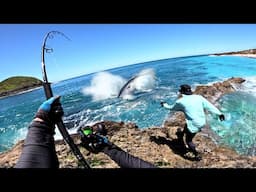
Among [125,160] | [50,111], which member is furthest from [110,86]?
[50,111]

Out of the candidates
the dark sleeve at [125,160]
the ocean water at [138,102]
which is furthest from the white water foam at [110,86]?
the dark sleeve at [125,160]

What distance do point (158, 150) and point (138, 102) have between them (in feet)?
7.13

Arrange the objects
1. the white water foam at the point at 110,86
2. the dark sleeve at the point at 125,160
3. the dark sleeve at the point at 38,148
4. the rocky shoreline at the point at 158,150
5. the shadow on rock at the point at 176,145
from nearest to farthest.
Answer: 1. the dark sleeve at the point at 38,148
2. the dark sleeve at the point at 125,160
3. the rocky shoreline at the point at 158,150
4. the shadow on rock at the point at 176,145
5. the white water foam at the point at 110,86

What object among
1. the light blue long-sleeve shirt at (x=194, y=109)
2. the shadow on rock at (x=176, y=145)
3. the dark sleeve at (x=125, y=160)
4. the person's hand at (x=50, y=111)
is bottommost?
the shadow on rock at (x=176, y=145)

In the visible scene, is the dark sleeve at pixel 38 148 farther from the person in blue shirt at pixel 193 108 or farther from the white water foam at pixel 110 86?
the white water foam at pixel 110 86

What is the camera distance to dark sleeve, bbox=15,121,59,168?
4.86ft

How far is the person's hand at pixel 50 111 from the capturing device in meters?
1.57

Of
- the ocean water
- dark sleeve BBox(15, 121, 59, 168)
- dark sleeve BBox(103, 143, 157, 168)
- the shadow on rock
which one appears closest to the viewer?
dark sleeve BBox(15, 121, 59, 168)

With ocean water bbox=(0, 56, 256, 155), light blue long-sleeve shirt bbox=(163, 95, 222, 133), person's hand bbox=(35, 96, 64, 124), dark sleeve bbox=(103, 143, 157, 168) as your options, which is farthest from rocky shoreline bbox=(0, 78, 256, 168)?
person's hand bbox=(35, 96, 64, 124)

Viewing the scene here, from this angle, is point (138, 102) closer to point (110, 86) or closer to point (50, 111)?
point (110, 86)

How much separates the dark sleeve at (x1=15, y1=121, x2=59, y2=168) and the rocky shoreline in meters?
1.33

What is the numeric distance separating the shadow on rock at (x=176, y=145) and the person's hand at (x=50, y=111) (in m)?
1.95

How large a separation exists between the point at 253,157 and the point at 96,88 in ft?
12.4

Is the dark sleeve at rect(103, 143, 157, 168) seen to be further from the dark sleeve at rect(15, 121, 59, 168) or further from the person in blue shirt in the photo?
the person in blue shirt
